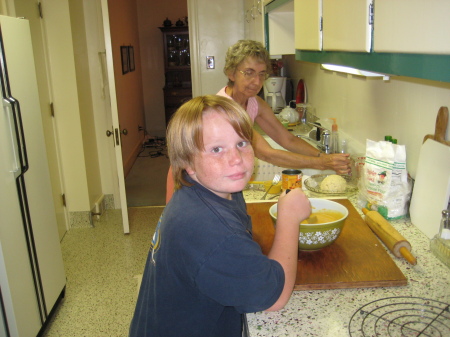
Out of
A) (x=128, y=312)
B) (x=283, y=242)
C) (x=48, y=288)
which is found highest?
(x=283, y=242)

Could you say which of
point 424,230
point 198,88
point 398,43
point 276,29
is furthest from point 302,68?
point 398,43

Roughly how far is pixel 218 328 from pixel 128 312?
69.4 inches

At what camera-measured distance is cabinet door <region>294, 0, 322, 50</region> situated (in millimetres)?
1465

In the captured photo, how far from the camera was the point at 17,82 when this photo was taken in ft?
7.15

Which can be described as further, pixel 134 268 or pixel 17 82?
pixel 134 268

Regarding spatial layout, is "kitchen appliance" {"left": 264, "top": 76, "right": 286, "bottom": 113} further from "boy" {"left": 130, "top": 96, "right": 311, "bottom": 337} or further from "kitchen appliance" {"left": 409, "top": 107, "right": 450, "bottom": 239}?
"boy" {"left": 130, "top": 96, "right": 311, "bottom": 337}

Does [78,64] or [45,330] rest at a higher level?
[78,64]

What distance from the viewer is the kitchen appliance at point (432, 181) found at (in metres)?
1.30

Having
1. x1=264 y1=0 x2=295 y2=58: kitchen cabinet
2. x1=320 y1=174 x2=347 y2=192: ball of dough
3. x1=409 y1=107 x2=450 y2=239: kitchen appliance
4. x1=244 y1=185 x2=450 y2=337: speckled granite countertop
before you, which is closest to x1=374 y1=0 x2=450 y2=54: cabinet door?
x1=409 y1=107 x2=450 y2=239: kitchen appliance

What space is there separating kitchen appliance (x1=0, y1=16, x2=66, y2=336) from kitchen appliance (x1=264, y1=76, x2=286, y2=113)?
73.5 inches

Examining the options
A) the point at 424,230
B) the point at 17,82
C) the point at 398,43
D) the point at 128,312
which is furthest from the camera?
the point at 128,312

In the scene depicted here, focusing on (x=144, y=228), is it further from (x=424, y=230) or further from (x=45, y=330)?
(x=424, y=230)

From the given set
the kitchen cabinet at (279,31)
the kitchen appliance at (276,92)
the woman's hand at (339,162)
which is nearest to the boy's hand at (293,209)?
the woman's hand at (339,162)

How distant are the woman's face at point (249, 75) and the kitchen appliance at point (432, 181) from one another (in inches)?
34.6
